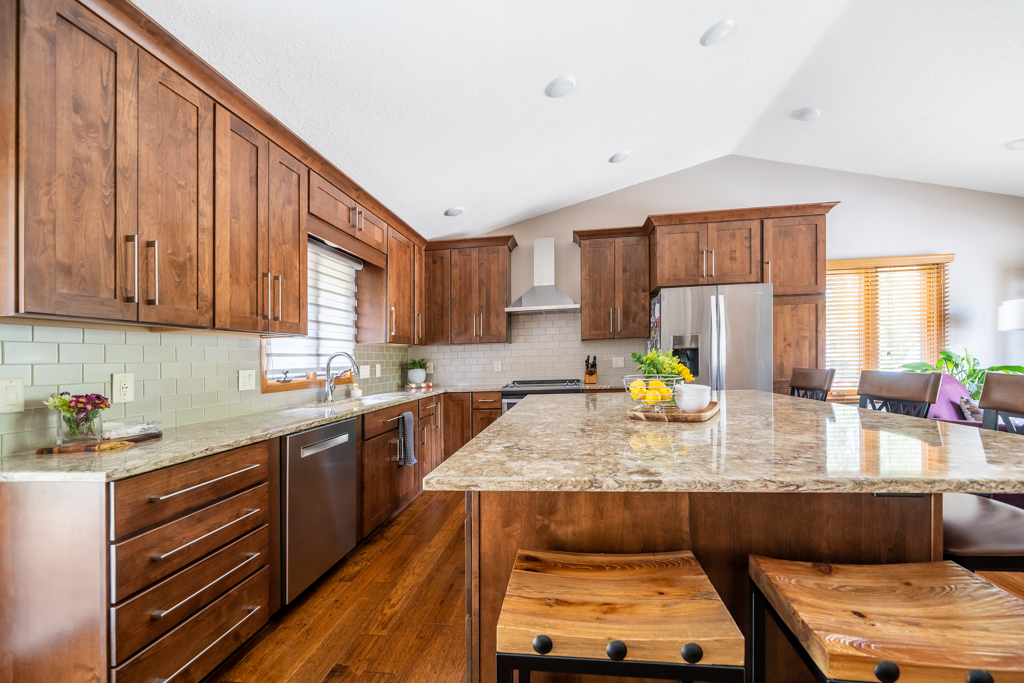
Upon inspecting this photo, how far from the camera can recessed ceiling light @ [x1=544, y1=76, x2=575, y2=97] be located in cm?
255

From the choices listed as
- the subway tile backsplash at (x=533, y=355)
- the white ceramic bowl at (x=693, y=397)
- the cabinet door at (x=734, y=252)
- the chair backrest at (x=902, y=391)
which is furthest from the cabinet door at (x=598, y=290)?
the white ceramic bowl at (x=693, y=397)

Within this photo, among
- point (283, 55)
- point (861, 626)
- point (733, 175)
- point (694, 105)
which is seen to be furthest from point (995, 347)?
point (283, 55)

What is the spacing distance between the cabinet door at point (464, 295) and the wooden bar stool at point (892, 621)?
3.69m

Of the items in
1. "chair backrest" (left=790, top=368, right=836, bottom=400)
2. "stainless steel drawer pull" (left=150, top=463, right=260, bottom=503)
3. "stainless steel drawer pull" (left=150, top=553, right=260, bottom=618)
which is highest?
"chair backrest" (left=790, top=368, right=836, bottom=400)

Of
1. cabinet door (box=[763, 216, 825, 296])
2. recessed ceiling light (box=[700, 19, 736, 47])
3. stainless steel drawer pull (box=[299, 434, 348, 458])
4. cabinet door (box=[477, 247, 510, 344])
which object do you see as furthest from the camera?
cabinet door (box=[477, 247, 510, 344])

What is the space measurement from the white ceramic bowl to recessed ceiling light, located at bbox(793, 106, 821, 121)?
131 inches

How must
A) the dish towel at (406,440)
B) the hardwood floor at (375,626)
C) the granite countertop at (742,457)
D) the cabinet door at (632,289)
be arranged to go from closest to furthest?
1. the granite countertop at (742,457)
2. the hardwood floor at (375,626)
3. the dish towel at (406,440)
4. the cabinet door at (632,289)

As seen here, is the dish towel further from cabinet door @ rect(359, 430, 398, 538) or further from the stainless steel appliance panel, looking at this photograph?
the stainless steel appliance panel

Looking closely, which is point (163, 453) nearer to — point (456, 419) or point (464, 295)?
point (456, 419)

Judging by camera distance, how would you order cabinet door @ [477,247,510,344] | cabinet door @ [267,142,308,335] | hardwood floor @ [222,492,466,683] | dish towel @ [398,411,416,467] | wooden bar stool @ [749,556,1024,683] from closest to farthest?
wooden bar stool @ [749,556,1024,683] < hardwood floor @ [222,492,466,683] < cabinet door @ [267,142,308,335] < dish towel @ [398,411,416,467] < cabinet door @ [477,247,510,344]

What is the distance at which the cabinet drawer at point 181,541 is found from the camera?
1225mm

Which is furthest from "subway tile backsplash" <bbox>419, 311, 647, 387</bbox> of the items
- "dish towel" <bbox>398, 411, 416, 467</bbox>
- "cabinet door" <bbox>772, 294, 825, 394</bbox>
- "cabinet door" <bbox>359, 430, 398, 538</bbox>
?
"cabinet door" <bbox>359, 430, 398, 538</bbox>

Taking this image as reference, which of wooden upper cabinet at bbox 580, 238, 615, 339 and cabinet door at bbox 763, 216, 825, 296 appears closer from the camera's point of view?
cabinet door at bbox 763, 216, 825, 296

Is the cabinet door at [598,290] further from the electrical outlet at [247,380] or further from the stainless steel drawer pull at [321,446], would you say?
the electrical outlet at [247,380]
